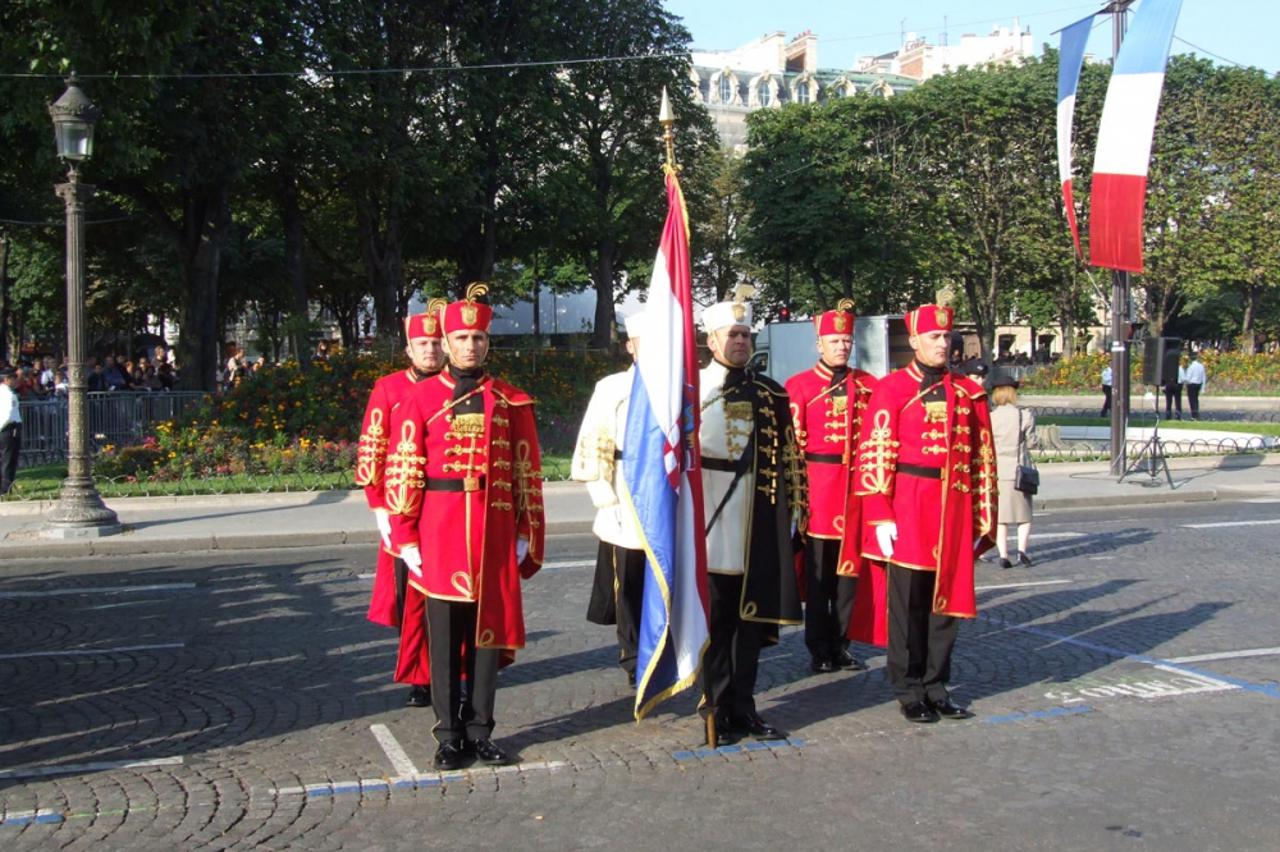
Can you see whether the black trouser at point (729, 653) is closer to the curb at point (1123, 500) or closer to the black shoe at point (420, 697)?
the black shoe at point (420, 697)

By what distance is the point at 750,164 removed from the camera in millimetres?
47875

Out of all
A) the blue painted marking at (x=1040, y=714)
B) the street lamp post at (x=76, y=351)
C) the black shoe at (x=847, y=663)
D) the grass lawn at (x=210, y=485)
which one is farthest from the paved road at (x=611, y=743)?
the grass lawn at (x=210, y=485)

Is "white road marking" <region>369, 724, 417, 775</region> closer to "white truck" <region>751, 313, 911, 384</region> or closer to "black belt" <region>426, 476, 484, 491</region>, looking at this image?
"black belt" <region>426, 476, 484, 491</region>

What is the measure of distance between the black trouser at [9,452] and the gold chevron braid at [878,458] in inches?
627

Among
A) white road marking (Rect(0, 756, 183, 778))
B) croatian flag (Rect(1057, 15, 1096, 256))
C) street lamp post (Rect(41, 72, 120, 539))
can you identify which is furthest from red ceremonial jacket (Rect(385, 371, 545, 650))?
croatian flag (Rect(1057, 15, 1096, 256))

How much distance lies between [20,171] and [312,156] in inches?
304

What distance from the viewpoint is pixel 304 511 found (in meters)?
17.2

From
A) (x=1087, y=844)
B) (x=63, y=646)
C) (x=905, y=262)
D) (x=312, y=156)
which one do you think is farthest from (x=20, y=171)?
(x=905, y=262)

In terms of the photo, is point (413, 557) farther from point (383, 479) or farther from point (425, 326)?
point (425, 326)

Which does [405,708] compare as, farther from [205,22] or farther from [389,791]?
[205,22]

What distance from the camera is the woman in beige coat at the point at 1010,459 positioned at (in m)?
12.6

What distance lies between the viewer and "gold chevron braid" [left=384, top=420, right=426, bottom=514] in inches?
241

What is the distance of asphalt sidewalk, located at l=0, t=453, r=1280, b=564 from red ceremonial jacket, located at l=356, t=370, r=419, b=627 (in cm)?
777

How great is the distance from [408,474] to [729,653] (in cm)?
180
